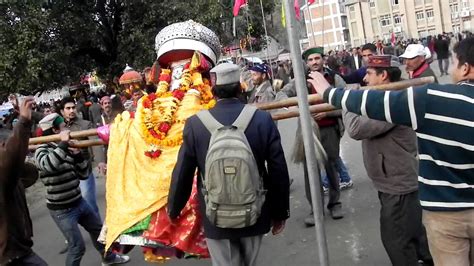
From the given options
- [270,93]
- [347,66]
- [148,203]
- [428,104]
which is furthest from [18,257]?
[347,66]

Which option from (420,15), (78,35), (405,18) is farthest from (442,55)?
(405,18)

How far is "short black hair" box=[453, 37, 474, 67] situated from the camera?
2.44m

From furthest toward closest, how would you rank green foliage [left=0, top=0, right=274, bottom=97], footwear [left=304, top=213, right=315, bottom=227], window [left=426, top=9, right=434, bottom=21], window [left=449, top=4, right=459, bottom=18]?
window [left=426, top=9, right=434, bottom=21]
window [left=449, top=4, right=459, bottom=18]
green foliage [left=0, top=0, right=274, bottom=97]
footwear [left=304, top=213, right=315, bottom=227]

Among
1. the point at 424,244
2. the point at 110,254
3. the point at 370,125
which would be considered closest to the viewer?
the point at 370,125

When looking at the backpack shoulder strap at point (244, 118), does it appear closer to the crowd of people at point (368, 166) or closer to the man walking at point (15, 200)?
the crowd of people at point (368, 166)

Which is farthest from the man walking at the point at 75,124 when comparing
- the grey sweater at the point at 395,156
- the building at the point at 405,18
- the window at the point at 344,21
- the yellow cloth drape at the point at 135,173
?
the window at the point at 344,21

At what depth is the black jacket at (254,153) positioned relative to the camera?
2.93 metres

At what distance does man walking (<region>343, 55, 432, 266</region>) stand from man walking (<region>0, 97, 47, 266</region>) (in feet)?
6.88

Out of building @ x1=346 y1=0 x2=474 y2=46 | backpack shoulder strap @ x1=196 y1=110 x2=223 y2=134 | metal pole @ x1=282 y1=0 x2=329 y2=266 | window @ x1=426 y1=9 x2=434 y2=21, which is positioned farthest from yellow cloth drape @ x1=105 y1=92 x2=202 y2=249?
window @ x1=426 y1=9 x2=434 y2=21

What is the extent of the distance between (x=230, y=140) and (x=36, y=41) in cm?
1253

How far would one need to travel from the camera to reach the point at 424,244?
12.6 ft

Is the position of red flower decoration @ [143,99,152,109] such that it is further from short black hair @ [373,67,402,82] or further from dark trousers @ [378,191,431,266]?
dark trousers @ [378,191,431,266]

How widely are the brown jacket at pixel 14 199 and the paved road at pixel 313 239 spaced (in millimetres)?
1809

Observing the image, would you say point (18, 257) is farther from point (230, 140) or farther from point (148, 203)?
point (230, 140)
